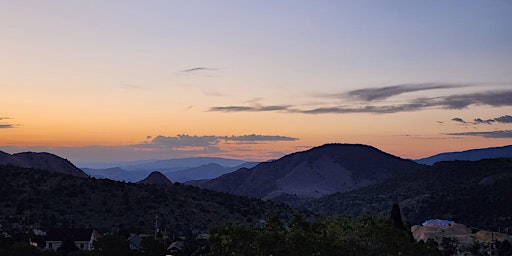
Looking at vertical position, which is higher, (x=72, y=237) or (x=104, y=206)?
(x=104, y=206)

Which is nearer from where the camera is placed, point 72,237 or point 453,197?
point 72,237

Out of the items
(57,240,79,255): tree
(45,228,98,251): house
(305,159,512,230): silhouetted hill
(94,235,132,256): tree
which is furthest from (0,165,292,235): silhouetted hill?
(94,235,132,256): tree

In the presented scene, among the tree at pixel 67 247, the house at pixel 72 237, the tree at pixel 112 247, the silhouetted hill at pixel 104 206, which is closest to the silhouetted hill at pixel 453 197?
the silhouetted hill at pixel 104 206

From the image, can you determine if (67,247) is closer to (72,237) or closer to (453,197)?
(72,237)

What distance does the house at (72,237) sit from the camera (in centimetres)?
7169

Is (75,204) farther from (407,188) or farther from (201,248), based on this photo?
(407,188)

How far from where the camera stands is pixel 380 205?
169 m

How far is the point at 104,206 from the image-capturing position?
102 m

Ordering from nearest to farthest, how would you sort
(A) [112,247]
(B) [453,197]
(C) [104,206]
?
(A) [112,247] → (C) [104,206] → (B) [453,197]

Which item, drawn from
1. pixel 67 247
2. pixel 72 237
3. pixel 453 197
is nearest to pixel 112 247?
pixel 67 247

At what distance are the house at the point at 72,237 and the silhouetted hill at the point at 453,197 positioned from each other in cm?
5637

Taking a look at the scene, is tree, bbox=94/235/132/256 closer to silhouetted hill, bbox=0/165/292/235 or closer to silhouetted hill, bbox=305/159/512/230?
silhouetted hill, bbox=0/165/292/235

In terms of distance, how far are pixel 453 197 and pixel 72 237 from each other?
102m

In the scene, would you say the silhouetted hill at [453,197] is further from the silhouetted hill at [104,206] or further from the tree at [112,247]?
the tree at [112,247]
